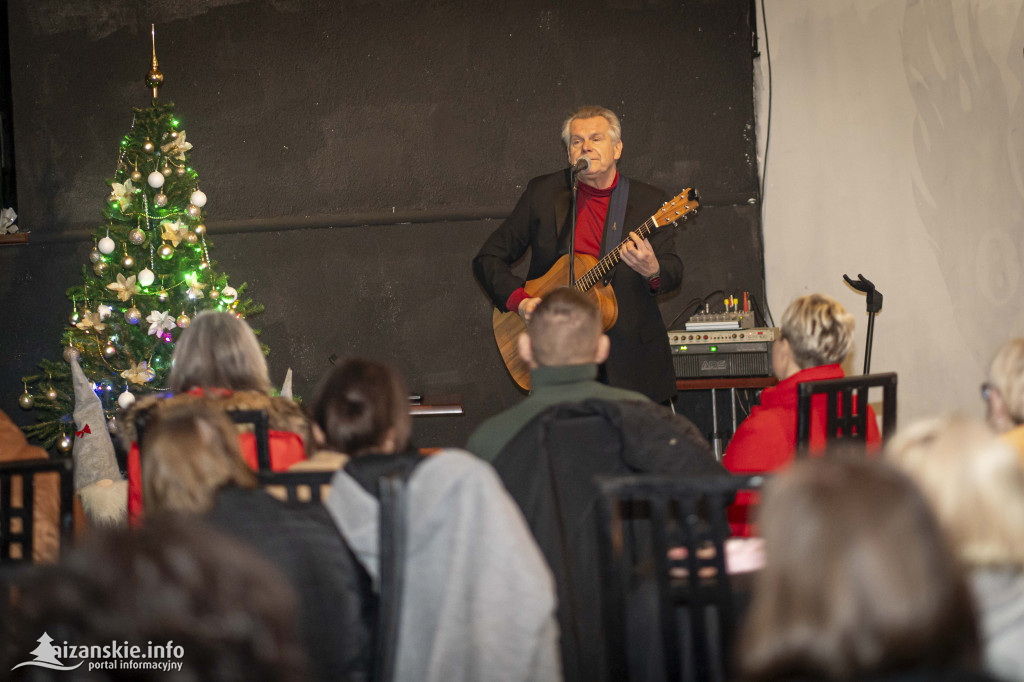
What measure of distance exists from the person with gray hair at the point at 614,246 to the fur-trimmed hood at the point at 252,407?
1.57 m

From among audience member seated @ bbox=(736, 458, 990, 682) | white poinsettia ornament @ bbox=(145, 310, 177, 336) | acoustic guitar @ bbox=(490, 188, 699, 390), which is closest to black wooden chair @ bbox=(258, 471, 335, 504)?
audience member seated @ bbox=(736, 458, 990, 682)

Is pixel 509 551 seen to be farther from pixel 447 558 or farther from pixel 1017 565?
pixel 1017 565

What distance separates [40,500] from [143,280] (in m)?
2.12

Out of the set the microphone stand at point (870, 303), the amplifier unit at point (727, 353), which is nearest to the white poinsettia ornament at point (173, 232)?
the amplifier unit at point (727, 353)

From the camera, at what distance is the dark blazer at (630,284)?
385 centimetres

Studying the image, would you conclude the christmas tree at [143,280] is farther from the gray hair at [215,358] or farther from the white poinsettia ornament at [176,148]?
the gray hair at [215,358]

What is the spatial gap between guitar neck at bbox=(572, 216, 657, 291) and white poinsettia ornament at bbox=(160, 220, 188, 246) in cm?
191

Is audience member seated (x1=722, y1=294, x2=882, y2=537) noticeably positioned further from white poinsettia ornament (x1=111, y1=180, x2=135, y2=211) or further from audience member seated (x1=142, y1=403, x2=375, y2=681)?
white poinsettia ornament (x1=111, y1=180, x2=135, y2=211)

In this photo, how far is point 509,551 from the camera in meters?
1.46

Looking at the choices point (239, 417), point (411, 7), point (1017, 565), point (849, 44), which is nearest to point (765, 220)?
point (849, 44)

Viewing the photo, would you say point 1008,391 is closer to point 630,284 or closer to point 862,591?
point 862,591

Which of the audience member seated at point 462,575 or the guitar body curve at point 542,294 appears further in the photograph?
the guitar body curve at point 542,294

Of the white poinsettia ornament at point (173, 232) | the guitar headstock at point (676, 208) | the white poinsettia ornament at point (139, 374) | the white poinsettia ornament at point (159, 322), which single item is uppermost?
the white poinsettia ornament at point (173, 232)

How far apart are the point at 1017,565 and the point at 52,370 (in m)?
4.43
